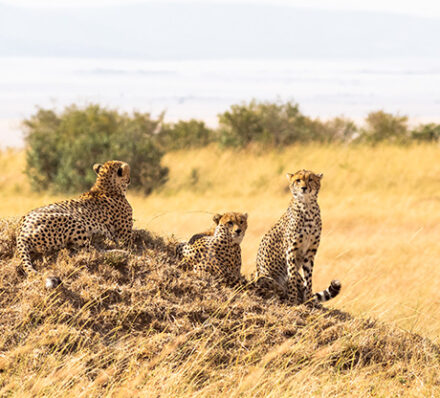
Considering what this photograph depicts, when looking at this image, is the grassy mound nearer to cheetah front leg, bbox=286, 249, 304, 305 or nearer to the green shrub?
cheetah front leg, bbox=286, 249, 304, 305

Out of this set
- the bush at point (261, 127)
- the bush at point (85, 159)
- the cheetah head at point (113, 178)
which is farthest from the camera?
the bush at point (261, 127)

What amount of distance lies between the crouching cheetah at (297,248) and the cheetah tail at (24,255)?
1414 mm

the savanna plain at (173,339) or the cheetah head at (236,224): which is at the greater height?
the cheetah head at (236,224)

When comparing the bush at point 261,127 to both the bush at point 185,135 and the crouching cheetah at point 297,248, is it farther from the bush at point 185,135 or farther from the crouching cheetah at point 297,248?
the crouching cheetah at point 297,248

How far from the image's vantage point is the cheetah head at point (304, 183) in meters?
4.59

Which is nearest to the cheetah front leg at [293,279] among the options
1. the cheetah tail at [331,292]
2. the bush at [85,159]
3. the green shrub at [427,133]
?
the cheetah tail at [331,292]

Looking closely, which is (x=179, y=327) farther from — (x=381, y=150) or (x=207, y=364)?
(x=381, y=150)

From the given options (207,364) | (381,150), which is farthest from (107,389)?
(381,150)

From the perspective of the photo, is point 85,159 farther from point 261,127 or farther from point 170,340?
point 170,340

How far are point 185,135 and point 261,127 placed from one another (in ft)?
7.77

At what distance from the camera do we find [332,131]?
22.8 m

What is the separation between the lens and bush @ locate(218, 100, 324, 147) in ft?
62.5

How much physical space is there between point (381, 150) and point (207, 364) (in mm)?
13655

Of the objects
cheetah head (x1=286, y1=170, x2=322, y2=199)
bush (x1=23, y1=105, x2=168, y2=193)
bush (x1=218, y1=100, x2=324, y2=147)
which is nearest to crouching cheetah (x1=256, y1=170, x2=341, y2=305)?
cheetah head (x1=286, y1=170, x2=322, y2=199)
